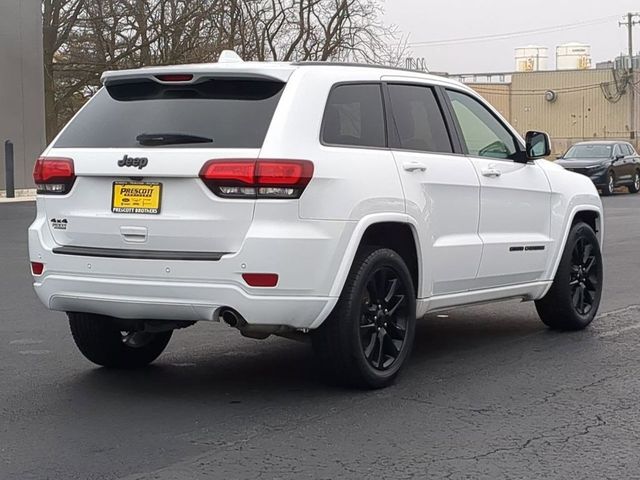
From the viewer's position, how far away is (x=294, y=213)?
5.73 m

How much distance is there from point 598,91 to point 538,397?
7311 centimetres

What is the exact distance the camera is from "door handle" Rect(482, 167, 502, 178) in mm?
7297

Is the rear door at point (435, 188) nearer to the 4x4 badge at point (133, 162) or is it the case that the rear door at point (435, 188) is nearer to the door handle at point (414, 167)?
the door handle at point (414, 167)

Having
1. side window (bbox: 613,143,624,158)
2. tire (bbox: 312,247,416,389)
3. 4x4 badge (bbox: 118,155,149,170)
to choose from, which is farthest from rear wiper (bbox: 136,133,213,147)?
side window (bbox: 613,143,624,158)

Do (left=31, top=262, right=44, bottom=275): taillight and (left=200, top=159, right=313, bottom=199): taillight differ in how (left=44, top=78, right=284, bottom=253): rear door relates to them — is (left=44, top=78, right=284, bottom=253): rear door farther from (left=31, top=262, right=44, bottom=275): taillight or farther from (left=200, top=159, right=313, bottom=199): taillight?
(left=31, top=262, right=44, bottom=275): taillight

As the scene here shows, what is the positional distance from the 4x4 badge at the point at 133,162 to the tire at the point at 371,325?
1.25 metres

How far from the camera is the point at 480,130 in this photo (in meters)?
7.64

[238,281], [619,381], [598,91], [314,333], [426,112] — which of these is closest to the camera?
[238,281]

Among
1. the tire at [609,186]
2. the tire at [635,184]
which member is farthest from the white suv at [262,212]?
the tire at [635,184]

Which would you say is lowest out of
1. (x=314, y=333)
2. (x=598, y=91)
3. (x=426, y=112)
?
(x=314, y=333)

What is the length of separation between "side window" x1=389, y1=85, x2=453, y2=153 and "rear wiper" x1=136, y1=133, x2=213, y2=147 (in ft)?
4.32

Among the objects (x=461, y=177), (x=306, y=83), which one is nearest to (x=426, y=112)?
(x=461, y=177)

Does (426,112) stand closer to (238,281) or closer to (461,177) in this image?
(461,177)

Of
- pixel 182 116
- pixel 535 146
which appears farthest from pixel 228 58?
pixel 535 146
